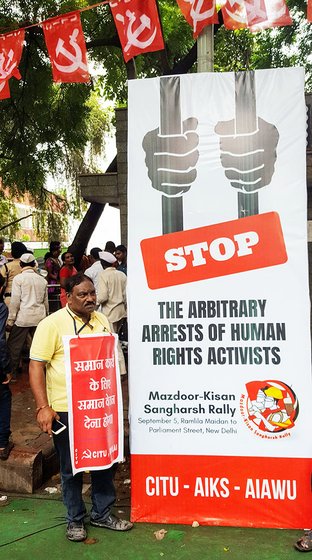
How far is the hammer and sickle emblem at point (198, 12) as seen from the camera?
447cm

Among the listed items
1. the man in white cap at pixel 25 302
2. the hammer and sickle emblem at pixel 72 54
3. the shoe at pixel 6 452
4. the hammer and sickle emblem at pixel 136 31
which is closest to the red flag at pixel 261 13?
the hammer and sickle emblem at pixel 136 31

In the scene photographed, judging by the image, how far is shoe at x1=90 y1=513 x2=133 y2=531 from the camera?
3.57 meters

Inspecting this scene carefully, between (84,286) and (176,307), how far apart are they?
24.3 inches

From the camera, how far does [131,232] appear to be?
3.73m

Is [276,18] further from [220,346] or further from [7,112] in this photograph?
[7,112]

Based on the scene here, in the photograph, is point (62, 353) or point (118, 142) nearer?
point (62, 353)

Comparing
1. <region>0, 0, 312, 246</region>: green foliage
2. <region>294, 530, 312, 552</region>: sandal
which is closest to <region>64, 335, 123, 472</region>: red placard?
<region>294, 530, 312, 552</region>: sandal

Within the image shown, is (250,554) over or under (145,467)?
under

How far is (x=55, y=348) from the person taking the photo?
3.42 meters

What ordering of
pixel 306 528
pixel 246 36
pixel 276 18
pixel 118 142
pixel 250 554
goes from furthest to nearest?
1. pixel 246 36
2. pixel 118 142
3. pixel 276 18
4. pixel 306 528
5. pixel 250 554

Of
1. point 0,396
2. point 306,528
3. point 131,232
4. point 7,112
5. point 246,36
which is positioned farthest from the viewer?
point 246,36

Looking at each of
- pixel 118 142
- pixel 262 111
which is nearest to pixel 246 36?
pixel 118 142

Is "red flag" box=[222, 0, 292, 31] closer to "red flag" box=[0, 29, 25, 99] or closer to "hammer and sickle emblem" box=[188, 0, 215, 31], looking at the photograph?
"hammer and sickle emblem" box=[188, 0, 215, 31]

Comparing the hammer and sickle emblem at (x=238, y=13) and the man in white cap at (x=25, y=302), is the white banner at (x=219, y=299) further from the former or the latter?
the man in white cap at (x=25, y=302)
